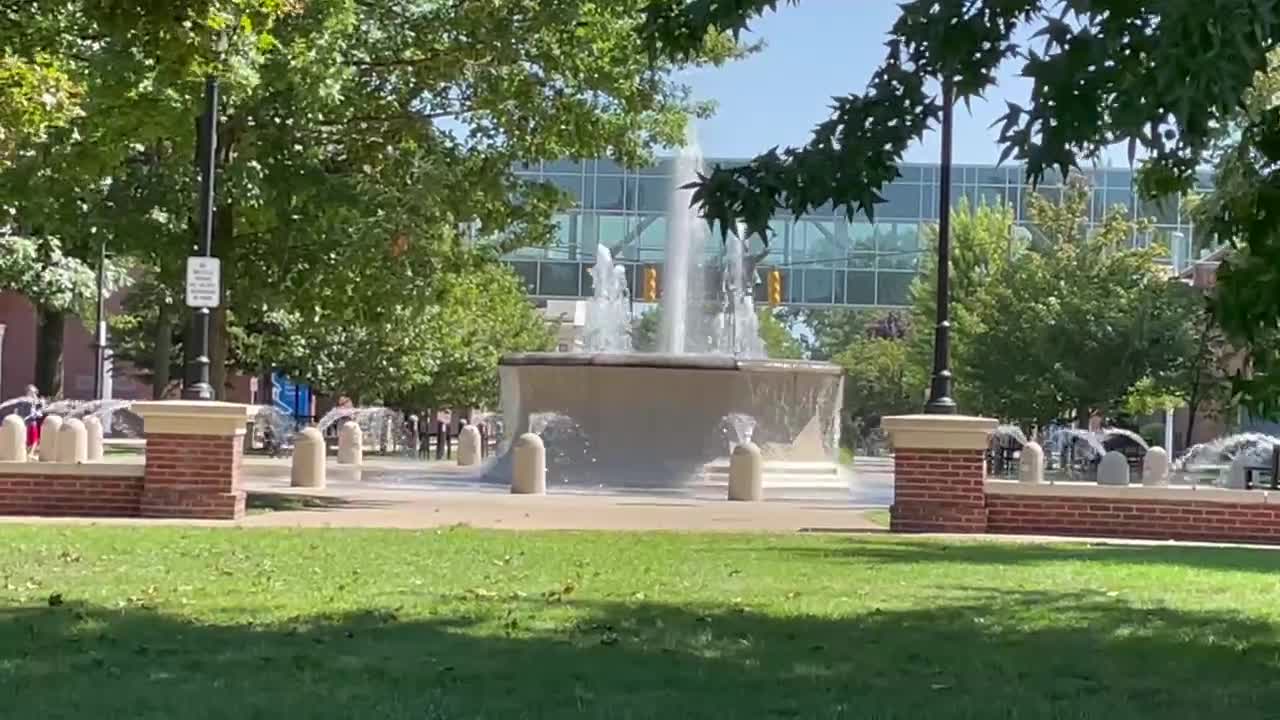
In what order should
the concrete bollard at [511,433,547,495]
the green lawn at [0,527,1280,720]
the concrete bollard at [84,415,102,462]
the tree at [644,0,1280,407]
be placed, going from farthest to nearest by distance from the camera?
1. the concrete bollard at [84,415,102,462]
2. the concrete bollard at [511,433,547,495]
3. the green lawn at [0,527,1280,720]
4. the tree at [644,0,1280,407]

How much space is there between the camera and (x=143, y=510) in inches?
631

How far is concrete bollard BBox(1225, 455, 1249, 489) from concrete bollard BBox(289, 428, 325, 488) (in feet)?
45.5

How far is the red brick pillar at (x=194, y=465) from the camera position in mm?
15836

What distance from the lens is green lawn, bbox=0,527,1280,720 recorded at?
6527 mm

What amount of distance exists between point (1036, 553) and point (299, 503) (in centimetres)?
865

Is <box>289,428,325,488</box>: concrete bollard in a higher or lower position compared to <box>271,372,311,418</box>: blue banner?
lower

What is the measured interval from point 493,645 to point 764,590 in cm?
307

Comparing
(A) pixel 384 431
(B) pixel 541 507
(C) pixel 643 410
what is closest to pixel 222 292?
(B) pixel 541 507

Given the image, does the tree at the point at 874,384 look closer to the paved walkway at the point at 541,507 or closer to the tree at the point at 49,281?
the tree at the point at 49,281

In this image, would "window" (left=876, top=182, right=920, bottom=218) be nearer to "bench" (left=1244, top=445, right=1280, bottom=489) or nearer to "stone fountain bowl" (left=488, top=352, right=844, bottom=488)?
"bench" (left=1244, top=445, right=1280, bottom=489)

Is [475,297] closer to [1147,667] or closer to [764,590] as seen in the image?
[764,590]

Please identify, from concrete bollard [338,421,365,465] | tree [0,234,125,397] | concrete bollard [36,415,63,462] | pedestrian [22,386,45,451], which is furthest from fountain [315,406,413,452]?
concrete bollard [36,415,63,462]

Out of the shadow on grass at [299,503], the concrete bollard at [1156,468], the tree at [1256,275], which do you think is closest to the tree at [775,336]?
the concrete bollard at [1156,468]

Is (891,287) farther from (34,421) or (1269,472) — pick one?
(1269,472)
